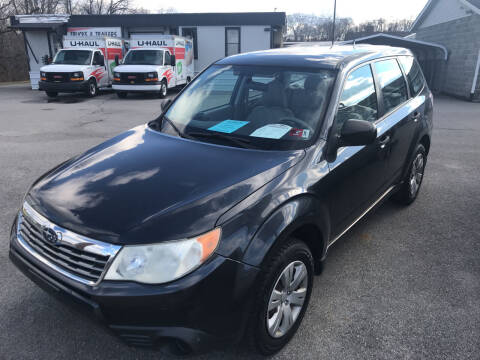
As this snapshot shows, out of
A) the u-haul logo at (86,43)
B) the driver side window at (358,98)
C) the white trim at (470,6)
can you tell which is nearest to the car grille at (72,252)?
the driver side window at (358,98)

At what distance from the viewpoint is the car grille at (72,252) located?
1903mm

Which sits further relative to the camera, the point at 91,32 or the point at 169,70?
the point at 91,32

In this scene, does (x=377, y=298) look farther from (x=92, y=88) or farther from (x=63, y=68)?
(x=92, y=88)

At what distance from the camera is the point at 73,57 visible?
1694 centimetres

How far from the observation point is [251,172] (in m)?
2.35

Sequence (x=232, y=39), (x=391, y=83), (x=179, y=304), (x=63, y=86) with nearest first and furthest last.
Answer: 1. (x=179, y=304)
2. (x=391, y=83)
3. (x=63, y=86)
4. (x=232, y=39)

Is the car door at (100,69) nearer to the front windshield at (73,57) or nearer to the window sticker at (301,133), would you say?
the front windshield at (73,57)

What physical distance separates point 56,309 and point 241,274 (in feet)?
5.27

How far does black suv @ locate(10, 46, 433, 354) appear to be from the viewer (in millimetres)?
1867

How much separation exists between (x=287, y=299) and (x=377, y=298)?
38.8 inches

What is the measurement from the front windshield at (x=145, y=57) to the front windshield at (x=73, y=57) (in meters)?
1.67

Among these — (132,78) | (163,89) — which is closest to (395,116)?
(132,78)

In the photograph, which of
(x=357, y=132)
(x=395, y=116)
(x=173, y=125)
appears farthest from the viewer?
(x=395, y=116)

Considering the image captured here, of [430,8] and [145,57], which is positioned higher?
[430,8]
